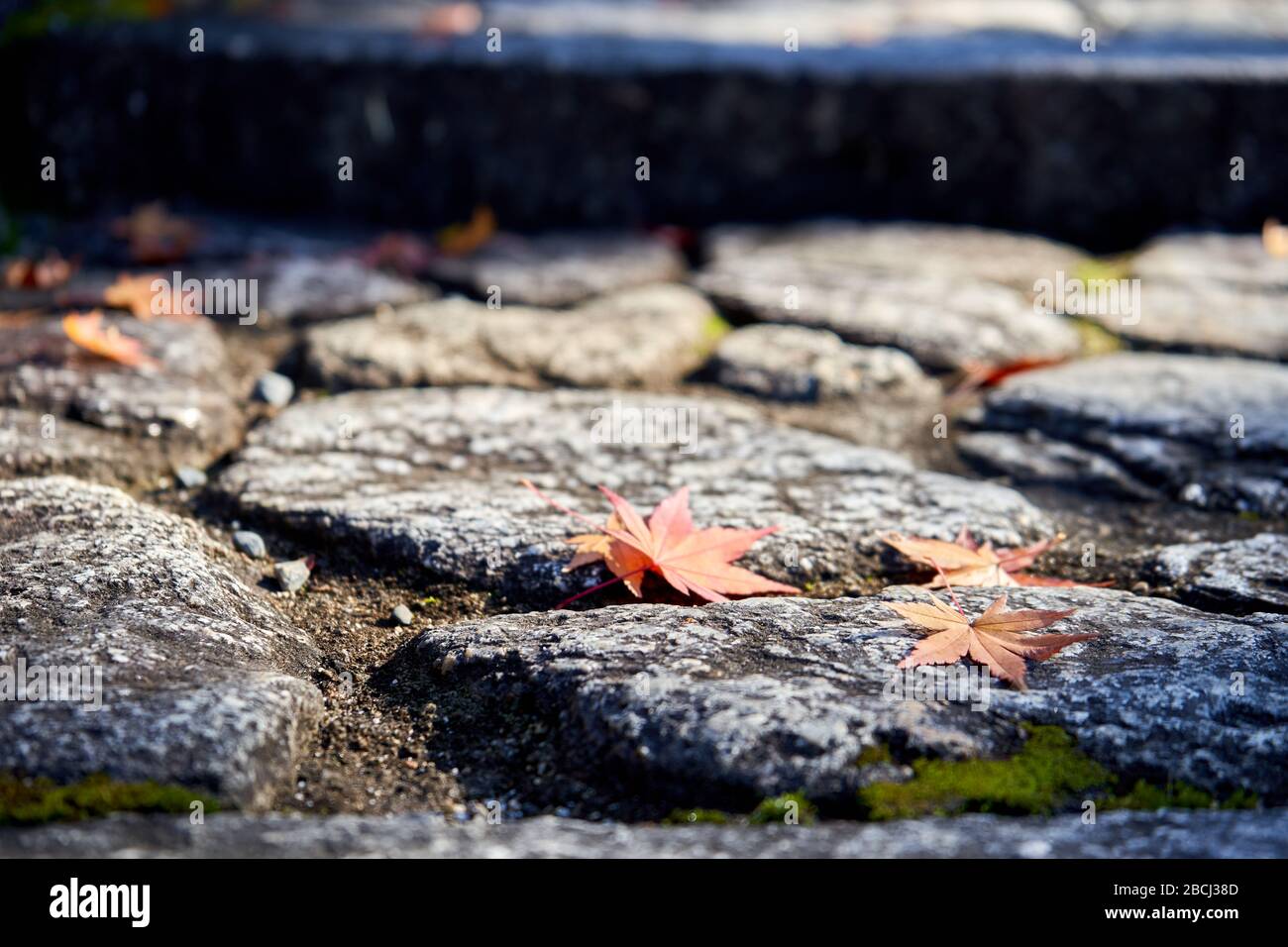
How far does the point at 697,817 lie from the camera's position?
1127 millimetres

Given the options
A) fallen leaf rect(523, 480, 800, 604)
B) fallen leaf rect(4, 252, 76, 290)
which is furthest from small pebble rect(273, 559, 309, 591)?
fallen leaf rect(4, 252, 76, 290)

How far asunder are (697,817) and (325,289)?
1807mm

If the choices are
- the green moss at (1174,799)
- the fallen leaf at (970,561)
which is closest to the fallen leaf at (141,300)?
the fallen leaf at (970,561)

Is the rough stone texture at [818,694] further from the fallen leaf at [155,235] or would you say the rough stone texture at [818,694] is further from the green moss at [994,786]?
the fallen leaf at [155,235]

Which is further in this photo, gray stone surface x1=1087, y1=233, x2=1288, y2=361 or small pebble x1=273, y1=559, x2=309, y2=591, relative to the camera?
gray stone surface x1=1087, y1=233, x2=1288, y2=361

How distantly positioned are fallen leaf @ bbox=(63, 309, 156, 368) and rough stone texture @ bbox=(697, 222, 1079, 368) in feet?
4.07

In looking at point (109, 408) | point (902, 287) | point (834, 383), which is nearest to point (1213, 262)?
point (902, 287)

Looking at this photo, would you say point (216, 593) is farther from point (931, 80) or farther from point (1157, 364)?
point (931, 80)

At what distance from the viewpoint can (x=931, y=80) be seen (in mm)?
2996

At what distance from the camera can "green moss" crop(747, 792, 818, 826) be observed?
1104mm

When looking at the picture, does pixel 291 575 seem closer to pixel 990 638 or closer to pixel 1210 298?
pixel 990 638

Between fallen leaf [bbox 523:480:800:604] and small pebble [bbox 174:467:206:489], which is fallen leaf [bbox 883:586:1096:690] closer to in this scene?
fallen leaf [bbox 523:480:800:604]

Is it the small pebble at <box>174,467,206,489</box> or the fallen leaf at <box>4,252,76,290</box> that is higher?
the fallen leaf at <box>4,252,76,290</box>

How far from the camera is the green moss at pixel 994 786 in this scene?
44.1 inches
